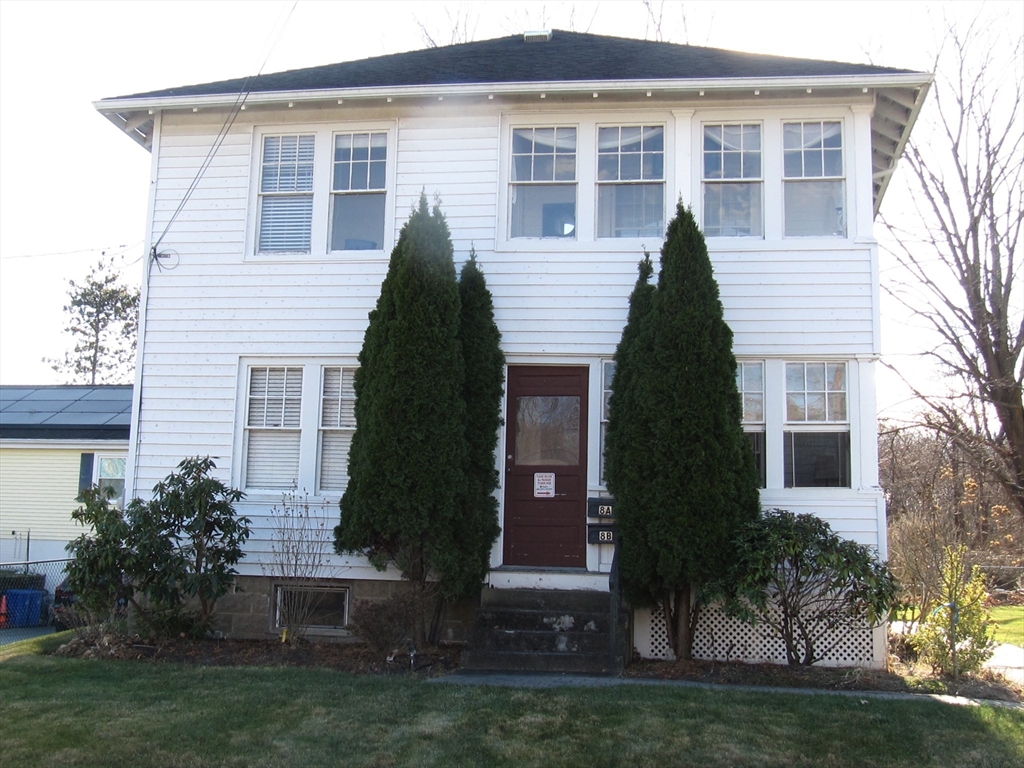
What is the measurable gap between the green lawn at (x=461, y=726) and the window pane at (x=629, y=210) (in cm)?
494

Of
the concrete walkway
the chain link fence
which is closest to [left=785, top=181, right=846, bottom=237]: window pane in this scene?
the concrete walkway

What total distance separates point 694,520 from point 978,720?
269 centimetres

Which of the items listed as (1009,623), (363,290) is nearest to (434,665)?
(363,290)

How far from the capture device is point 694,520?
823 centimetres

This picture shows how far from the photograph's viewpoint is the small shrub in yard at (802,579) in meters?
8.02

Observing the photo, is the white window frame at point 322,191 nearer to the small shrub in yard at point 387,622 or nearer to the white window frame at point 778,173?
the white window frame at point 778,173

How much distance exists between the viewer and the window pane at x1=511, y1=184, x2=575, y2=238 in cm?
1008

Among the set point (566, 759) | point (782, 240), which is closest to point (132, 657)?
point (566, 759)

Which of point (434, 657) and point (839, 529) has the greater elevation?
point (839, 529)

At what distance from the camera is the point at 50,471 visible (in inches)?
653

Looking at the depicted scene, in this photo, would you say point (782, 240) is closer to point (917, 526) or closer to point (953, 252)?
point (917, 526)

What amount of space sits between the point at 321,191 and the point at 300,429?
278 centimetres

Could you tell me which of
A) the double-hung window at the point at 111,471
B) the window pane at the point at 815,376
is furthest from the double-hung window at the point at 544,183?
the double-hung window at the point at 111,471

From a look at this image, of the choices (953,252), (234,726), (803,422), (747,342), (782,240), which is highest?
(953,252)
